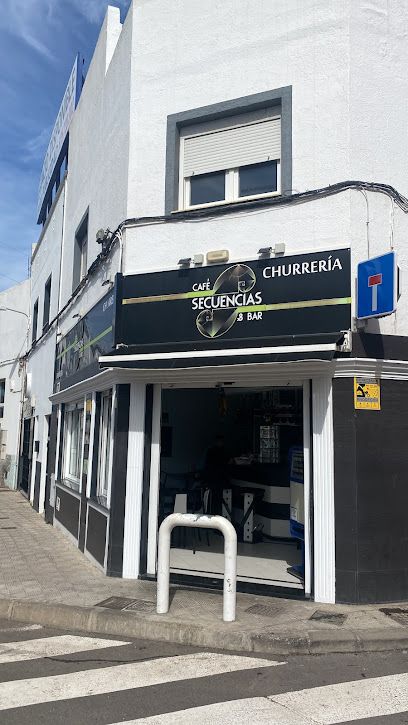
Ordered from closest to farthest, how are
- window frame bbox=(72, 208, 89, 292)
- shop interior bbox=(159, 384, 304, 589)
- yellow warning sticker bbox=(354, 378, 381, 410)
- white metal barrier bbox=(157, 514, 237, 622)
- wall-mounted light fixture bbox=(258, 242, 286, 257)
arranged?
1. white metal barrier bbox=(157, 514, 237, 622)
2. yellow warning sticker bbox=(354, 378, 381, 410)
3. wall-mounted light fixture bbox=(258, 242, 286, 257)
4. shop interior bbox=(159, 384, 304, 589)
5. window frame bbox=(72, 208, 89, 292)

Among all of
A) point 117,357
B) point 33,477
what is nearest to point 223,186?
point 117,357

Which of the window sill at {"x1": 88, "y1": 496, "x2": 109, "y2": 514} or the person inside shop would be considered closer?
the window sill at {"x1": 88, "y1": 496, "x2": 109, "y2": 514}

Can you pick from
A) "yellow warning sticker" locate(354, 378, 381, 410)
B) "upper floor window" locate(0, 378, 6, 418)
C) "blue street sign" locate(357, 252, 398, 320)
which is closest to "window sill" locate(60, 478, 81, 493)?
"yellow warning sticker" locate(354, 378, 381, 410)

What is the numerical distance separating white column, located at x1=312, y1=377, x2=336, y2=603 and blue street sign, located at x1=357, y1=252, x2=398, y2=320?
Result: 3.05ft

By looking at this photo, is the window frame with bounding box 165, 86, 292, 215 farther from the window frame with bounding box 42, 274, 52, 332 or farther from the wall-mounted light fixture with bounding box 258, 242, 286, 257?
the window frame with bounding box 42, 274, 52, 332

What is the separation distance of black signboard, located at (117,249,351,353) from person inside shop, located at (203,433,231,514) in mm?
3330

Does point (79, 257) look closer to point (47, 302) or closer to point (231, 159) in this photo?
point (47, 302)

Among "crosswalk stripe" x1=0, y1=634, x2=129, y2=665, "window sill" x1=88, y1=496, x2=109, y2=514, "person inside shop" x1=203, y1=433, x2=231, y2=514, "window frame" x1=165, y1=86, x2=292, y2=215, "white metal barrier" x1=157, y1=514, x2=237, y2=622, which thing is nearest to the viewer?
"crosswalk stripe" x1=0, y1=634, x2=129, y2=665

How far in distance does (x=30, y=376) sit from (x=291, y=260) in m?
13.0

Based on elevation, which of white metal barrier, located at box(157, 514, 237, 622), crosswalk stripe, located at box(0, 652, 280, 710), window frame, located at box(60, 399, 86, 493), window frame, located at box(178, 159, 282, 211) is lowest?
crosswalk stripe, located at box(0, 652, 280, 710)

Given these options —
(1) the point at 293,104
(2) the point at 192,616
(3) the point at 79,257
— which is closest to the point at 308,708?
(2) the point at 192,616

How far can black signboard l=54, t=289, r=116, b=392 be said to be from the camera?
8867mm

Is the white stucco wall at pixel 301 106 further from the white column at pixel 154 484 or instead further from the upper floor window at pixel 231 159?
the white column at pixel 154 484

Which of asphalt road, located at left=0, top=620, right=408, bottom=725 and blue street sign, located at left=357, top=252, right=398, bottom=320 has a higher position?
blue street sign, located at left=357, top=252, right=398, bottom=320
